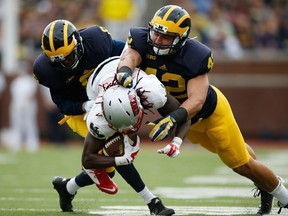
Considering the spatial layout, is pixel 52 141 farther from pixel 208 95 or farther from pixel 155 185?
pixel 208 95

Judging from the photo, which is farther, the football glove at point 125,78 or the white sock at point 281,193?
the white sock at point 281,193

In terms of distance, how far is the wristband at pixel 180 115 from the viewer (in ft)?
17.7

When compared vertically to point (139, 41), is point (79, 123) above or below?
below

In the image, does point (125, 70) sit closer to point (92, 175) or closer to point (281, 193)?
point (92, 175)

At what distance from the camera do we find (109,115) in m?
5.39

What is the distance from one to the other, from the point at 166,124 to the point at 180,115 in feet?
0.44

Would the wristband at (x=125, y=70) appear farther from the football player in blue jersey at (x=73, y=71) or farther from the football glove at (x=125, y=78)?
the football player in blue jersey at (x=73, y=71)

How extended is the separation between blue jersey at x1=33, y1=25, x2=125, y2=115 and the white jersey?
0.20 meters

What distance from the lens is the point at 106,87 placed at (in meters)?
5.64

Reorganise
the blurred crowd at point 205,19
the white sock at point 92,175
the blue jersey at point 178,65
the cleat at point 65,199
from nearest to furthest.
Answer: the blue jersey at point 178,65 < the white sock at point 92,175 < the cleat at point 65,199 < the blurred crowd at point 205,19

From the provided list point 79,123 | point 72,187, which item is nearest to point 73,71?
point 79,123

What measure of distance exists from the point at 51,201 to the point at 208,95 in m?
2.06

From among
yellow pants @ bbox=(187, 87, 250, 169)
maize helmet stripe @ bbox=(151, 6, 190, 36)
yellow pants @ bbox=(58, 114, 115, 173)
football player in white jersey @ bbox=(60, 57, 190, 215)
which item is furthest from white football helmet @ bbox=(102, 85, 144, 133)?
yellow pants @ bbox=(58, 114, 115, 173)

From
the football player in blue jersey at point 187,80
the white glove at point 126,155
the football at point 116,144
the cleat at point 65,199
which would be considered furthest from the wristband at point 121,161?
the cleat at point 65,199
